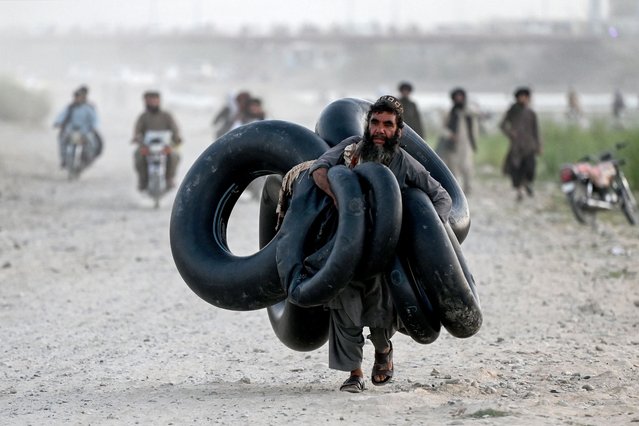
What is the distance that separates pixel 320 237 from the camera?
21.9 feet

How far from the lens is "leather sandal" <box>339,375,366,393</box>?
6926 millimetres

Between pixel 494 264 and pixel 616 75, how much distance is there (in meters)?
90.8

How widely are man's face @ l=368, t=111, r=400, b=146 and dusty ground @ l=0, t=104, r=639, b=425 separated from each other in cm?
126

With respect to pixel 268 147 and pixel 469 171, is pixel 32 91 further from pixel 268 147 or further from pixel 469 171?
pixel 268 147

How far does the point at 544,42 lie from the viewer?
311 feet

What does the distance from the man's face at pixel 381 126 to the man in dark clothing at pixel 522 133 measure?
38.6 feet

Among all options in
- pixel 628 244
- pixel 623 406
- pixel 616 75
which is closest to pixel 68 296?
pixel 623 406

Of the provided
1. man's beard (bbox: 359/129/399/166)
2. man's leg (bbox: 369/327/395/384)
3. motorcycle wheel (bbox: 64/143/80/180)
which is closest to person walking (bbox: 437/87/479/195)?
motorcycle wheel (bbox: 64/143/80/180)

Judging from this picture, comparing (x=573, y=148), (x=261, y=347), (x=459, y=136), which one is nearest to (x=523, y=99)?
(x=459, y=136)

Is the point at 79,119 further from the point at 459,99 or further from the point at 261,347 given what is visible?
the point at 261,347

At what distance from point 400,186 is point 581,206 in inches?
372

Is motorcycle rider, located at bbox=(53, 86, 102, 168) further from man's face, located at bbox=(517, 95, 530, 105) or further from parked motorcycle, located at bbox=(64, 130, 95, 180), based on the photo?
man's face, located at bbox=(517, 95, 530, 105)

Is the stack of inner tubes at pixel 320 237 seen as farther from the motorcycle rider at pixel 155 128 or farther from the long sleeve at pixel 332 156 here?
the motorcycle rider at pixel 155 128

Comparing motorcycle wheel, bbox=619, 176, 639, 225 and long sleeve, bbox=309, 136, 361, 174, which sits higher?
Answer: motorcycle wheel, bbox=619, 176, 639, 225
